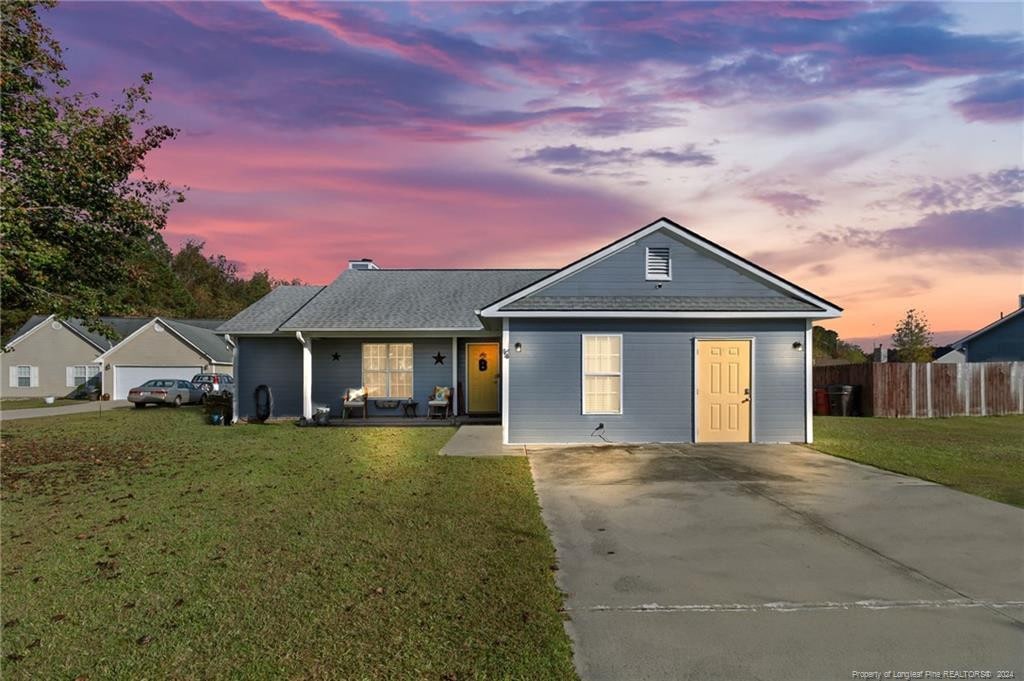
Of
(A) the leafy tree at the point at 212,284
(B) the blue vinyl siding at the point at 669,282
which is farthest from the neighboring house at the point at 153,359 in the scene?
(A) the leafy tree at the point at 212,284

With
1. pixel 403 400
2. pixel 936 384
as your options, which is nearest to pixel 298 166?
pixel 403 400

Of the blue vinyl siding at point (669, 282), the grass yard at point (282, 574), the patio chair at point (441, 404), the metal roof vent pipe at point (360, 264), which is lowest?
the grass yard at point (282, 574)

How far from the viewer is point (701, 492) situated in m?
8.62

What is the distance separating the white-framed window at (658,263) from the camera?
13.8 meters

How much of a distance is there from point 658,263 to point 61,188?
489 inches

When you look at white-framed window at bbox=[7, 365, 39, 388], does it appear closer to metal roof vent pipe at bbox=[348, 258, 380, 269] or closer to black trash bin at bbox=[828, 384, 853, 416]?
metal roof vent pipe at bbox=[348, 258, 380, 269]

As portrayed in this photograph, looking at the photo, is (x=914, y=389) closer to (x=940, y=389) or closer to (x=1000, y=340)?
(x=940, y=389)

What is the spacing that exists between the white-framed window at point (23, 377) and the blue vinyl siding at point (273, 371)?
2935 cm

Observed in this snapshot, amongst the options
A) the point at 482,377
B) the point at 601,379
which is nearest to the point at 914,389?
the point at 601,379

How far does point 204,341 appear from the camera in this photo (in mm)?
37188

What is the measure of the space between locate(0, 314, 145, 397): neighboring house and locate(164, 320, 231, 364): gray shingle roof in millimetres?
5974

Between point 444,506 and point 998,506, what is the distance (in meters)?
6.83

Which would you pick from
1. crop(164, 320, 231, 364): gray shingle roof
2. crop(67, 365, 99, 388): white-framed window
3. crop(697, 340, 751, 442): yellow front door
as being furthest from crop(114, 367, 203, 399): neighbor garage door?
crop(697, 340, 751, 442): yellow front door

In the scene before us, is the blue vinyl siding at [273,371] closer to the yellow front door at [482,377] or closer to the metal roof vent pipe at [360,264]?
the metal roof vent pipe at [360,264]
